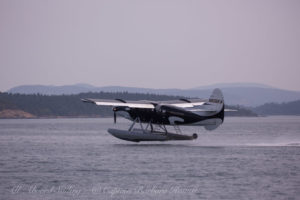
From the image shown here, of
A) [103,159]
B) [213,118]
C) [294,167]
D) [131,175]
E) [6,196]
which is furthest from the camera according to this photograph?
[213,118]

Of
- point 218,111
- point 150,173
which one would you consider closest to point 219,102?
point 218,111

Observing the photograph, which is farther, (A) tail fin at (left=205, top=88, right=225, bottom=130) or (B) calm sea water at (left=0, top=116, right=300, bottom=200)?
(A) tail fin at (left=205, top=88, right=225, bottom=130)

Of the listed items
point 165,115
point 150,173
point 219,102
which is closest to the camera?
point 150,173

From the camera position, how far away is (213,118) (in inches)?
1634

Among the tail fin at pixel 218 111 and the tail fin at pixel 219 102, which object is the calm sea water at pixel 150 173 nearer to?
the tail fin at pixel 218 111

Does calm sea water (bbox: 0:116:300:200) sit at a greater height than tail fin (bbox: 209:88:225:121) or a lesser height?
lesser

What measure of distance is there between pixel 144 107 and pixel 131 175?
53.0 feet

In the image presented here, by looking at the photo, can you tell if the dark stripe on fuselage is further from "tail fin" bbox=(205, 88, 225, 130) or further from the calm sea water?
the calm sea water

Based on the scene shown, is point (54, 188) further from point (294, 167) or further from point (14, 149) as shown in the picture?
point (14, 149)

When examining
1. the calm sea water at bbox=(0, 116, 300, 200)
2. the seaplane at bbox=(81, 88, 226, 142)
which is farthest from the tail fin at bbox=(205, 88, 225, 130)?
the calm sea water at bbox=(0, 116, 300, 200)

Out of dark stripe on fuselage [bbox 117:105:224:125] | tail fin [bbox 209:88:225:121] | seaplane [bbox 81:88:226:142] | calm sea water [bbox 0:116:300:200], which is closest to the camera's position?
calm sea water [bbox 0:116:300:200]

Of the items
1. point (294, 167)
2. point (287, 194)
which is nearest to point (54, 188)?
point (287, 194)

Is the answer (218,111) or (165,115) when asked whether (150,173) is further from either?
(165,115)

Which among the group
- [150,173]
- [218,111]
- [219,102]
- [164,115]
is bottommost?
[150,173]
